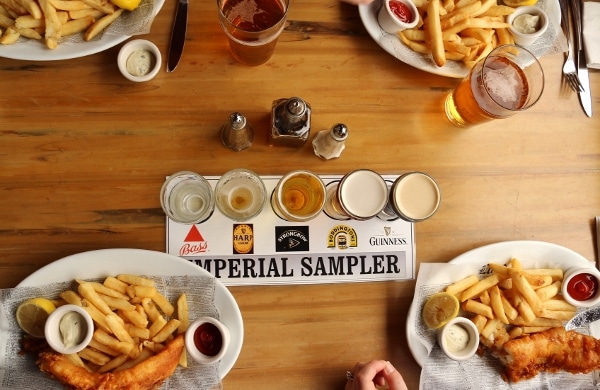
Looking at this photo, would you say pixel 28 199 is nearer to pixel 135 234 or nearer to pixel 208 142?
pixel 135 234

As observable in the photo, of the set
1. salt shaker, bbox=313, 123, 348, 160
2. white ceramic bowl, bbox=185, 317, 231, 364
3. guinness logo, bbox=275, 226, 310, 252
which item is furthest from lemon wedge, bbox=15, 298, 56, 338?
salt shaker, bbox=313, 123, 348, 160

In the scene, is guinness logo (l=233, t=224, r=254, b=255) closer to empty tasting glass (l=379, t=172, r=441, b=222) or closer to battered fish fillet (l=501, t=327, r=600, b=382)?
empty tasting glass (l=379, t=172, r=441, b=222)

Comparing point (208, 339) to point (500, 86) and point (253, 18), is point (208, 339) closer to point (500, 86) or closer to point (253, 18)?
point (253, 18)

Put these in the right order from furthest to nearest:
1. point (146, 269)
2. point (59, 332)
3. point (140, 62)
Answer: point (140, 62), point (146, 269), point (59, 332)

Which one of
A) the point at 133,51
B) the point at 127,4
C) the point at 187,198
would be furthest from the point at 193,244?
the point at 127,4

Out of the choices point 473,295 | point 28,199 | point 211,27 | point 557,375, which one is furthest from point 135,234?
point 557,375

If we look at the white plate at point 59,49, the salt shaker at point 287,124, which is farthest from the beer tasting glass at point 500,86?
the white plate at point 59,49

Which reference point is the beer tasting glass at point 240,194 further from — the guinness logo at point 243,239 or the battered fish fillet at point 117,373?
the battered fish fillet at point 117,373
